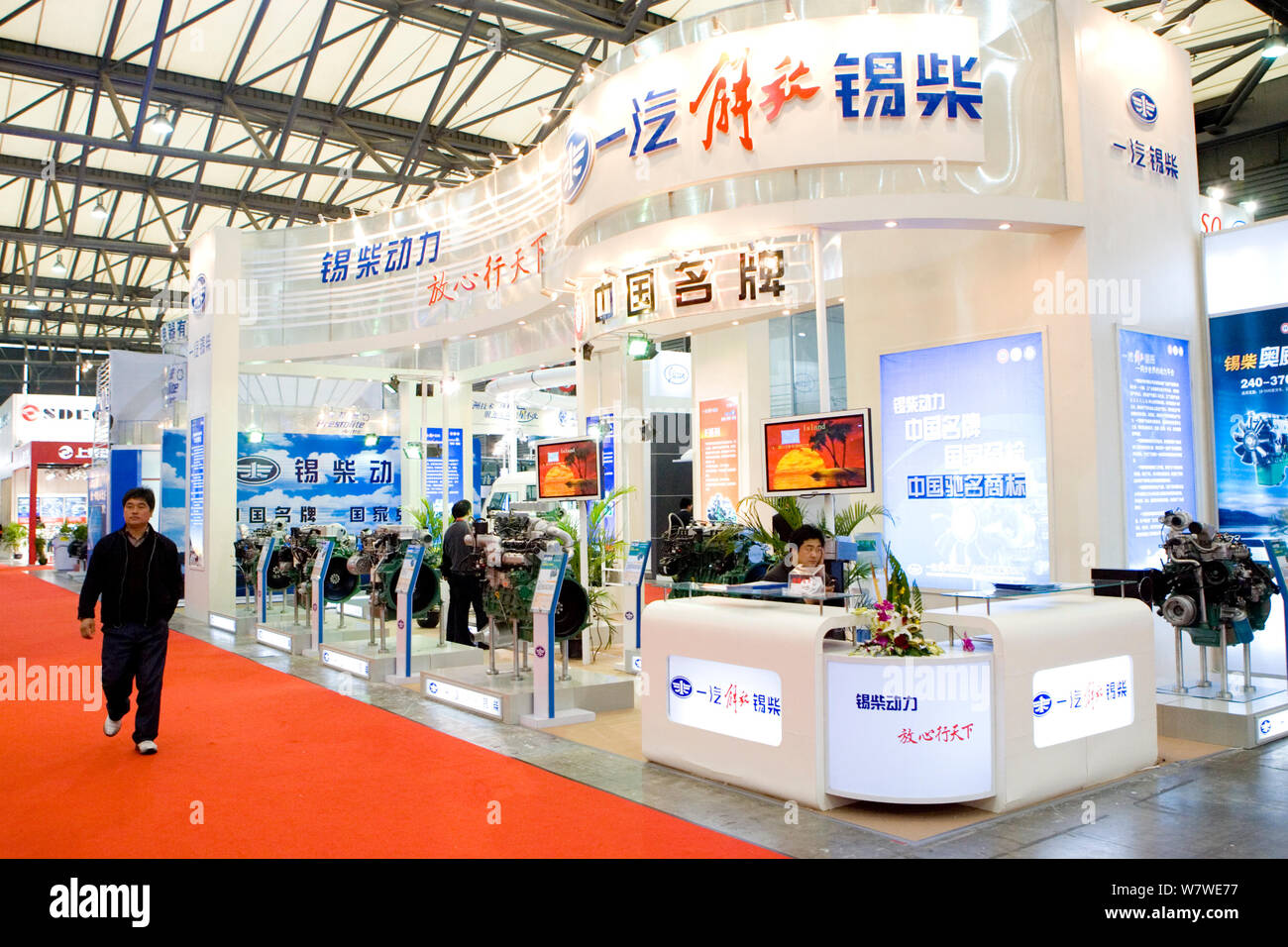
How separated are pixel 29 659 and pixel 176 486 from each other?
25.1 feet

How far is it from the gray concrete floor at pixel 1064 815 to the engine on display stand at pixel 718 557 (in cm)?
259

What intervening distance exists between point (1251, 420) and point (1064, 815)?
435cm

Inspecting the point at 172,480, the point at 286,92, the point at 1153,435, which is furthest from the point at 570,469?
the point at 172,480

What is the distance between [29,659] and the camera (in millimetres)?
8500

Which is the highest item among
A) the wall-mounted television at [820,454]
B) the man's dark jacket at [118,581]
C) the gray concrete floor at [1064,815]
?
the wall-mounted television at [820,454]

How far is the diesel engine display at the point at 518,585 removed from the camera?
6188mm

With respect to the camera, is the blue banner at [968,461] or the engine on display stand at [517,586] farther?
the blue banner at [968,461]

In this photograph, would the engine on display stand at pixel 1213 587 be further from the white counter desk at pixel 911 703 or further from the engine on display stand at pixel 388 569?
the engine on display stand at pixel 388 569

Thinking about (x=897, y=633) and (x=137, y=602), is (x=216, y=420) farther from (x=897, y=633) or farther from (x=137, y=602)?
(x=897, y=633)

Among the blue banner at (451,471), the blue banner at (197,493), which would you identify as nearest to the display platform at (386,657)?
the blue banner at (197,493)

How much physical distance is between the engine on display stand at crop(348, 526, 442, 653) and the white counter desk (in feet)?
12.5

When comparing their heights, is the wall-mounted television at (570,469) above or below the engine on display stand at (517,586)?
above

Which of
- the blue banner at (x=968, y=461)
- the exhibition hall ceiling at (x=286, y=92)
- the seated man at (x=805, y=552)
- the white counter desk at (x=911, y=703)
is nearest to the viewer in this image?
the white counter desk at (x=911, y=703)
